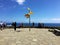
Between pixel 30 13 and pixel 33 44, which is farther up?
pixel 30 13

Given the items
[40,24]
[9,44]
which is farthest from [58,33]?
[40,24]

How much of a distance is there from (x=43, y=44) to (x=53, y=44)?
2.51 feet

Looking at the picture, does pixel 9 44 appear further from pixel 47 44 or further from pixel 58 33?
pixel 58 33

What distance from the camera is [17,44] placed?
12.8 meters

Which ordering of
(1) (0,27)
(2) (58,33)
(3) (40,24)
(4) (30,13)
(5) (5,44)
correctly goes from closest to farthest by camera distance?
(5) (5,44) < (2) (58,33) < (4) (30,13) < (1) (0,27) < (3) (40,24)

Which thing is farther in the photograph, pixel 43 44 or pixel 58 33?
pixel 58 33

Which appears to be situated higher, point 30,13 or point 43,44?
point 30,13

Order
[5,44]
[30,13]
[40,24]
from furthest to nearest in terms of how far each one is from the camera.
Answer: [40,24] < [30,13] < [5,44]

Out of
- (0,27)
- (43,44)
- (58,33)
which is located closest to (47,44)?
(43,44)

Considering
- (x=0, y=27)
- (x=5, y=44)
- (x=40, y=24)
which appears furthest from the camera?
(x=40, y=24)

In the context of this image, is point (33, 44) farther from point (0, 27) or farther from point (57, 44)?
point (0, 27)

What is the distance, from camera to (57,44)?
41.8 feet

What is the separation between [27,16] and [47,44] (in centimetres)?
1433

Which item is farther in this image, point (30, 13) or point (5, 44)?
point (30, 13)
